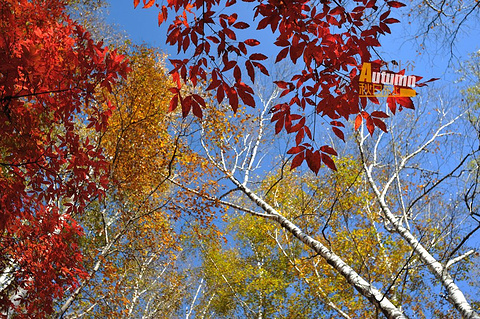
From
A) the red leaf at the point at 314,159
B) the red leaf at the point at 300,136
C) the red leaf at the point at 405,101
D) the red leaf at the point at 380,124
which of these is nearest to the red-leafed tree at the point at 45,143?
the red leaf at the point at 300,136

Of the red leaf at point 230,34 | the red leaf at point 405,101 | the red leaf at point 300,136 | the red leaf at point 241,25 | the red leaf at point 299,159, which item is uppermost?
the red leaf at point 230,34

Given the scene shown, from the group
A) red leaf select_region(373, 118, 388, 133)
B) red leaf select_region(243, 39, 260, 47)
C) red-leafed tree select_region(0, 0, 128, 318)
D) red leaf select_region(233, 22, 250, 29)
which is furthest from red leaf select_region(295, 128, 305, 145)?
red-leafed tree select_region(0, 0, 128, 318)

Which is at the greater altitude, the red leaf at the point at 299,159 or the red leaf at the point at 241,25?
the red leaf at the point at 241,25

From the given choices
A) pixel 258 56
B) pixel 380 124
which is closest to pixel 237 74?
pixel 258 56

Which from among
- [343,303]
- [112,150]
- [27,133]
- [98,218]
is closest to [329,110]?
[27,133]

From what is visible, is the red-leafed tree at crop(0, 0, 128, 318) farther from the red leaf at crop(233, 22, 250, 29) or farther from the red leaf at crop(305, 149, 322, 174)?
the red leaf at crop(305, 149, 322, 174)

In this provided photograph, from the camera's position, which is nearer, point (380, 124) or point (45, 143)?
point (380, 124)

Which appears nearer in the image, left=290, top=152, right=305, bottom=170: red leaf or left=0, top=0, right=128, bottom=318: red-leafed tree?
left=290, top=152, right=305, bottom=170: red leaf

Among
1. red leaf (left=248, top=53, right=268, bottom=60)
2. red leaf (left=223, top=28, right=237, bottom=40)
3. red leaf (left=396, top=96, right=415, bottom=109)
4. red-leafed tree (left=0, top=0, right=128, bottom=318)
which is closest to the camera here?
red leaf (left=248, top=53, right=268, bottom=60)

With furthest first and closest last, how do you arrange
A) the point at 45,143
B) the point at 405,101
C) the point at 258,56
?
the point at 45,143 → the point at 405,101 → the point at 258,56

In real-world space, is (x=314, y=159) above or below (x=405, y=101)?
below

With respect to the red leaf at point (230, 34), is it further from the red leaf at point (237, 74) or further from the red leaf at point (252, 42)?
the red leaf at point (237, 74)

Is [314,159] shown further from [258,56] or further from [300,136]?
[258,56]

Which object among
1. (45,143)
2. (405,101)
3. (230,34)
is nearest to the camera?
(405,101)
